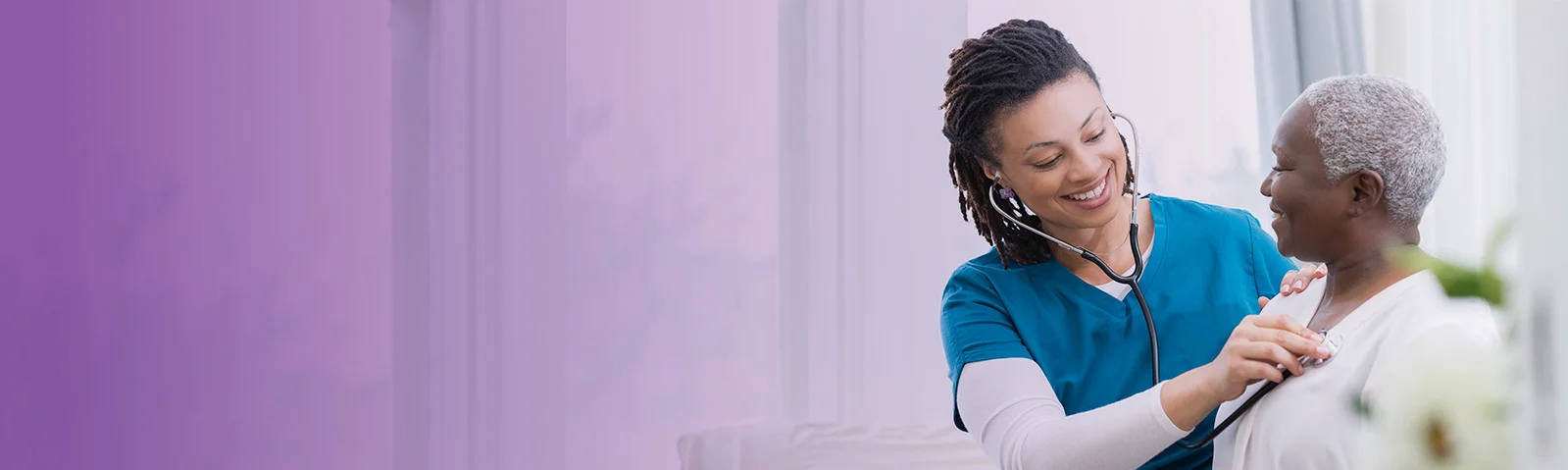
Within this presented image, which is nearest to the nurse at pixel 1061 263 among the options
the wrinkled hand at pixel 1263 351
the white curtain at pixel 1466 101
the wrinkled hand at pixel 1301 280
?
the wrinkled hand at pixel 1301 280

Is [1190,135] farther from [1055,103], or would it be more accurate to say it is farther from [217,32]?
[217,32]

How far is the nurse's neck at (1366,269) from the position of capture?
0.97m

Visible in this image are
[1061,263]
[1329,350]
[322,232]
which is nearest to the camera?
[1329,350]

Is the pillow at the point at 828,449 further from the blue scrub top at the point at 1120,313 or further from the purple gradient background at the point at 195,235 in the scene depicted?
the purple gradient background at the point at 195,235

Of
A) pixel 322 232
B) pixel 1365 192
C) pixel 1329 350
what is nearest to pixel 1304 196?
pixel 1365 192

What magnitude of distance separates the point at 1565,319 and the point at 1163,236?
122 cm

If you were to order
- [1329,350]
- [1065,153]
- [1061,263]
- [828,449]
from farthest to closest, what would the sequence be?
[828,449], [1061,263], [1065,153], [1329,350]

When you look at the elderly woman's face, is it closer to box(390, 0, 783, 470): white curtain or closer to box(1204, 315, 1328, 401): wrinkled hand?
box(1204, 315, 1328, 401): wrinkled hand

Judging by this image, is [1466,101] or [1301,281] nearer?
[1301,281]

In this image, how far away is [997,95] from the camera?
148 centimetres

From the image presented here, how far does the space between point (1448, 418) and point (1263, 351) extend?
550 mm

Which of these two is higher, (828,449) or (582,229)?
(582,229)

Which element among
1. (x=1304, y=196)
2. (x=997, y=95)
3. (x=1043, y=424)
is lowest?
(x=1043, y=424)

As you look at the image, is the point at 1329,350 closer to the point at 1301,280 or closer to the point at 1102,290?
the point at 1301,280
